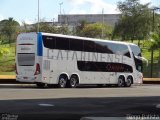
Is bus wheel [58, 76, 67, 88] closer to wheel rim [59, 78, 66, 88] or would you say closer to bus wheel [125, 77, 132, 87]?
wheel rim [59, 78, 66, 88]

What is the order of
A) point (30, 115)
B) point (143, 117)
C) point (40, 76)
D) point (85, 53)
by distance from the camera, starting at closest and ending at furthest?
point (143, 117) < point (30, 115) < point (40, 76) < point (85, 53)

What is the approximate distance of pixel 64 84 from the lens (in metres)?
32.7

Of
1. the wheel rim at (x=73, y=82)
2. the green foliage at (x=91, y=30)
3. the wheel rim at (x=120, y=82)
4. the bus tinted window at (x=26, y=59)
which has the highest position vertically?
the green foliage at (x=91, y=30)

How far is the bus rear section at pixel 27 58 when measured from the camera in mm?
31234

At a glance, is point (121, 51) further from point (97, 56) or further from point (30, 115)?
point (30, 115)

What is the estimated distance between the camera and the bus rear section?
31.2 metres

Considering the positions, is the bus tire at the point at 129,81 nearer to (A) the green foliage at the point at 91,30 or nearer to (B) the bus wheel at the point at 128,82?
(B) the bus wheel at the point at 128,82

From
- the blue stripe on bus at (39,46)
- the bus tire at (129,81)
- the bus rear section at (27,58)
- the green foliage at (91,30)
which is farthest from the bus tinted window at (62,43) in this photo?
the green foliage at (91,30)

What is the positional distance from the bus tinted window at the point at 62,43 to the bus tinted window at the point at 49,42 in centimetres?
33

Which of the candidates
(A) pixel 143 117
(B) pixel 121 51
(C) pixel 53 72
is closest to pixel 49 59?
(C) pixel 53 72

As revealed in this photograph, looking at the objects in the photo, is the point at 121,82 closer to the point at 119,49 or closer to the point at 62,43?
A: the point at 119,49

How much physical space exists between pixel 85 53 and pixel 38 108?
2491 centimetres

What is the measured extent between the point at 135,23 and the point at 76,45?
39509 mm

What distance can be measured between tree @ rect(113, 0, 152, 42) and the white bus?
33.6 metres
